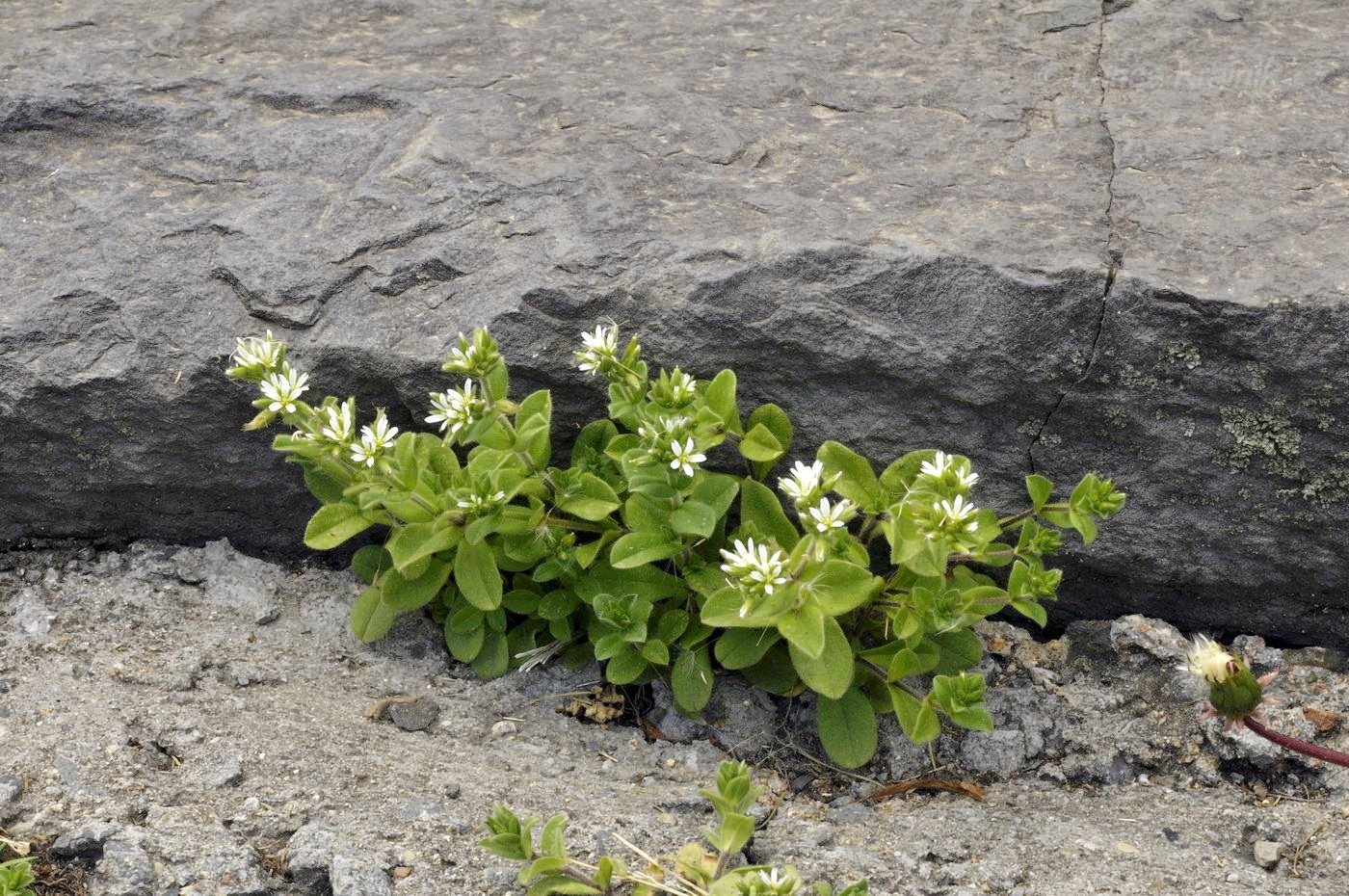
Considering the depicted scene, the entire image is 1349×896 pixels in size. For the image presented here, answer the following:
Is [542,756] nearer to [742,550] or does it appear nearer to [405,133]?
[742,550]

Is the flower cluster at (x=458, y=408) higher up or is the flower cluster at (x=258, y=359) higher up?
the flower cluster at (x=258, y=359)

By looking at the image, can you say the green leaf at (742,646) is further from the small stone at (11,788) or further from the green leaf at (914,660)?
the small stone at (11,788)

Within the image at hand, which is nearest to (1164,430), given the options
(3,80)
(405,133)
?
(405,133)

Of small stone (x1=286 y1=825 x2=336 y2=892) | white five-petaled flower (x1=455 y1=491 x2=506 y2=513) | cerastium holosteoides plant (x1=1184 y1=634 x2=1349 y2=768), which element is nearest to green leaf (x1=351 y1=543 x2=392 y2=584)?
white five-petaled flower (x1=455 y1=491 x2=506 y2=513)

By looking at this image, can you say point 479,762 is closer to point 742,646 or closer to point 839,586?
point 742,646

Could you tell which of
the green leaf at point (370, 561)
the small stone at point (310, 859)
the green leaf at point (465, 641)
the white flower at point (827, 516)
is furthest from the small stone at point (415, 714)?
the white flower at point (827, 516)

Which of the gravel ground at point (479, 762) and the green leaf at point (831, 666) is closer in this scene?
the gravel ground at point (479, 762)

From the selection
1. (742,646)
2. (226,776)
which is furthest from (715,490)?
(226,776)
